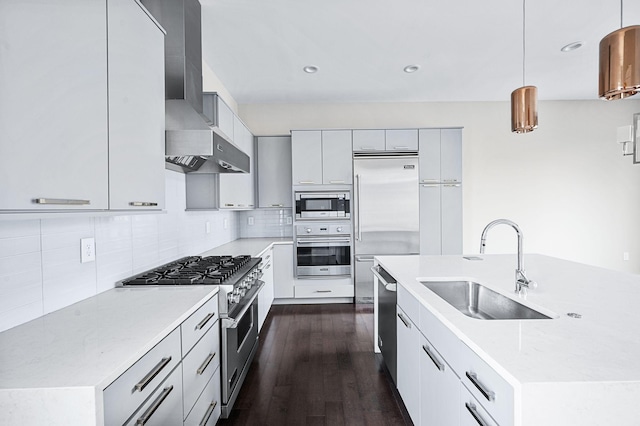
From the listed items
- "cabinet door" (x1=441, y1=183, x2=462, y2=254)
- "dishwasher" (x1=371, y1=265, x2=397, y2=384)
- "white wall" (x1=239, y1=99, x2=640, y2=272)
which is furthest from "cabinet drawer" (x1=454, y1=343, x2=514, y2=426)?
"white wall" (x1=239, y1=99, x2=640, y2=272)

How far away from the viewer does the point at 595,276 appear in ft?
6.22

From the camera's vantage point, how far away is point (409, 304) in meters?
1.84

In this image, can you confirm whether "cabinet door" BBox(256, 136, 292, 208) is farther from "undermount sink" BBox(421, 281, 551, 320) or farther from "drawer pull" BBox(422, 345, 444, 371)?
"drawer pull" BBox(422, 345, 444, 371)

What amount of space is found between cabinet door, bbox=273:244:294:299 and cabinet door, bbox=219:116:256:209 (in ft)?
2.25

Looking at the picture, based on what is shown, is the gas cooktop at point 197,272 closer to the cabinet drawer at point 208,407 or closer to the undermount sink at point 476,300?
the cabinet drawer at point 208,407

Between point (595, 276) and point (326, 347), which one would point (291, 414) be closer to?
point (326, 347)

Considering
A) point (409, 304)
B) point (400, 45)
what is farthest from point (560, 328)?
point (400, 45)

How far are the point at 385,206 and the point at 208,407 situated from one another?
3086mm

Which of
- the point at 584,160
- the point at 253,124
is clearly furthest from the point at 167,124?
the point at 584,160

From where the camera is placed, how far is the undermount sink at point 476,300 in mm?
1640

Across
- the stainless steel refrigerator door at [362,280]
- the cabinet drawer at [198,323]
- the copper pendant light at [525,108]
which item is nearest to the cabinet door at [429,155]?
the stainless steel refrigerator door at [362,280]

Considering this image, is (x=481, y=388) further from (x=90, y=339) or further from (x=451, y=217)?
(x=451, y=217)

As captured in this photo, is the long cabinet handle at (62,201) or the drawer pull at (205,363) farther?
the drawer pull at (205,363)

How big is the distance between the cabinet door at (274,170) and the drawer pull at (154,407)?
11.0 feet
